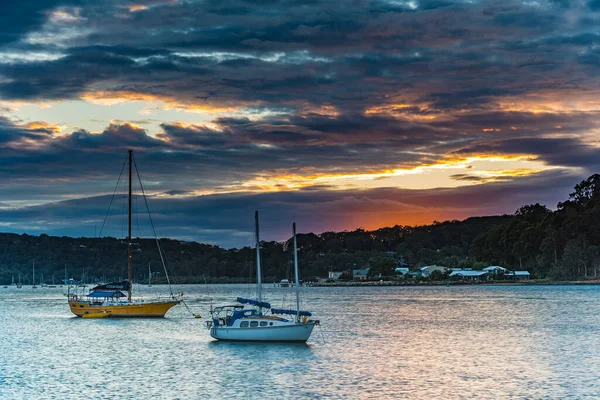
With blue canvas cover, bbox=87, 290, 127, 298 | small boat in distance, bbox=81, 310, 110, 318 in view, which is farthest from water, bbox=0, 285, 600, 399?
blue canvas cover, bbox=87, 290, 127, 298

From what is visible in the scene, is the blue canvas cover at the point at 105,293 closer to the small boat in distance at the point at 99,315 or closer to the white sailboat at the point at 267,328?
the small boat in distance at the point at 99,315

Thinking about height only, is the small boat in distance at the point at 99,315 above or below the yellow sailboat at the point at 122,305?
below

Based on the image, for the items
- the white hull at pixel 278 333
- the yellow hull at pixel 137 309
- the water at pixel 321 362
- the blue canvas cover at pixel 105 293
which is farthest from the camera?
the blue canvas cover at pixel 105 293

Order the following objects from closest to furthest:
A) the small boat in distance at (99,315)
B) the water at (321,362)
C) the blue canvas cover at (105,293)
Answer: the water at (321,362) < the small boat in distance at (99,315) < the blue canvas cover at (105,293)

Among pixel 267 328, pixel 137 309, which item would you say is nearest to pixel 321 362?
pixel 267 328

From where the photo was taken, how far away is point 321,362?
172 ft

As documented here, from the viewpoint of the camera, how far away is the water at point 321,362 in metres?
41.8

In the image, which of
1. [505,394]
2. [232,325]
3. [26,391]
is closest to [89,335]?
[232,325]

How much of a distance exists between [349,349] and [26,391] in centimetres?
2558

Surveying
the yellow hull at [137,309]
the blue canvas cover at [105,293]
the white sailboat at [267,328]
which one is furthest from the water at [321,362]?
the blue canvas cover at [105,293]

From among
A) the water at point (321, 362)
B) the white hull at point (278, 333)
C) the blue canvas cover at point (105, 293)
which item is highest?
the blue canvas cover at point (105, 293)

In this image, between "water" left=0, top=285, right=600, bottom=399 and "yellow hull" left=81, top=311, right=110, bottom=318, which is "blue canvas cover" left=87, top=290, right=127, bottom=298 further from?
"water" left=0, top=285, right=600, bottom=399

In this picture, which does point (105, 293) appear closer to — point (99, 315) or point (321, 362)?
point (99, 315)

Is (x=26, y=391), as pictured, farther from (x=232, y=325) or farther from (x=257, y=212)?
(x=257, y=212)
